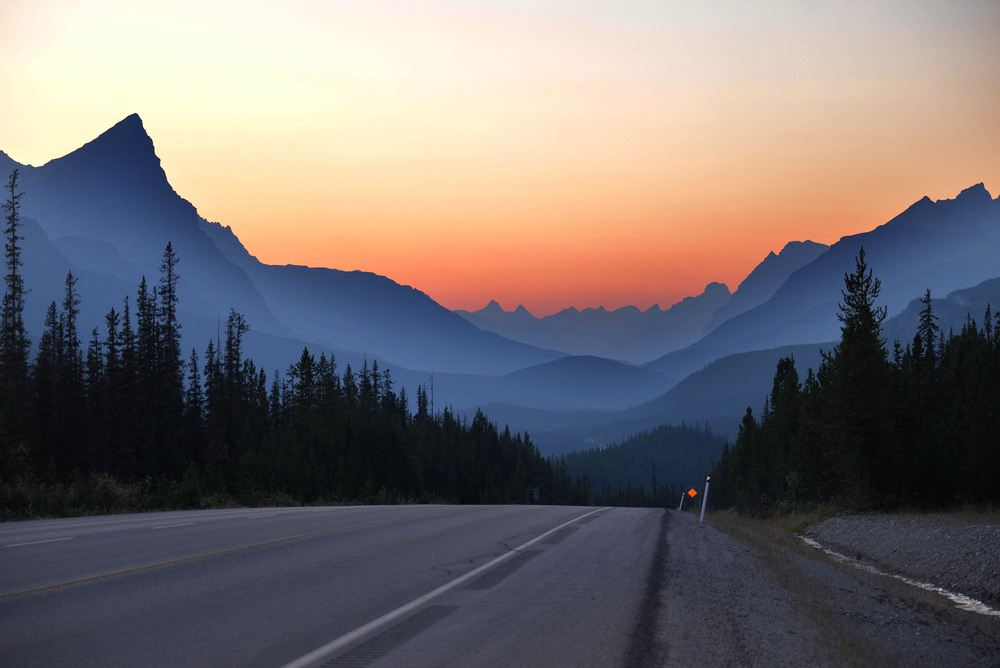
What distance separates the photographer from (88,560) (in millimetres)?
11516

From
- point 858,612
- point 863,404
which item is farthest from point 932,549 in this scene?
point 863,404

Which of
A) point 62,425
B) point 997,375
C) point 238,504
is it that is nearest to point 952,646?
point 238,504

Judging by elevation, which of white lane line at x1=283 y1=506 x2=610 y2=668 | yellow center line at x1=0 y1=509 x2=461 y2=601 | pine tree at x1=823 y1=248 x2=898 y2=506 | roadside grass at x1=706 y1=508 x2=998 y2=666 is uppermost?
pine tree at x1=823 y1=248 x2=898 y2=506

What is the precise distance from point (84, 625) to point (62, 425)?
72774 mm

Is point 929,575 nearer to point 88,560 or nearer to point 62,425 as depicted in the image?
point 88,560

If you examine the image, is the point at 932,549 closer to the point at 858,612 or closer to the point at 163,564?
the point at 858,612

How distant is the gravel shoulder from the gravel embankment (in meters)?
3.74

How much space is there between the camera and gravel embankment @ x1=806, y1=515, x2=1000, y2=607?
19.8 meters

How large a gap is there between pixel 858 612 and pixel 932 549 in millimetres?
14663

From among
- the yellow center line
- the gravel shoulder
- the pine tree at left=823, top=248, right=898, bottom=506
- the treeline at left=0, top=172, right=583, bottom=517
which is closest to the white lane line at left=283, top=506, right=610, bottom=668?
the gravel shoulder

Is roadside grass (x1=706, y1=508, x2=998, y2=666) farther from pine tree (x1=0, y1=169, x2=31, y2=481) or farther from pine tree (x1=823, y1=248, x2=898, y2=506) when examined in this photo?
pine tree (x1=0, y1=169, x2=31, y2=481)

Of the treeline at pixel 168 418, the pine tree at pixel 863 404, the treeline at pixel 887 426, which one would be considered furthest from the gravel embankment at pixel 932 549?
the treeline at pixel 168 418

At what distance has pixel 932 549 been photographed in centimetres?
2389

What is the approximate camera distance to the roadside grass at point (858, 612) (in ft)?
27.2
